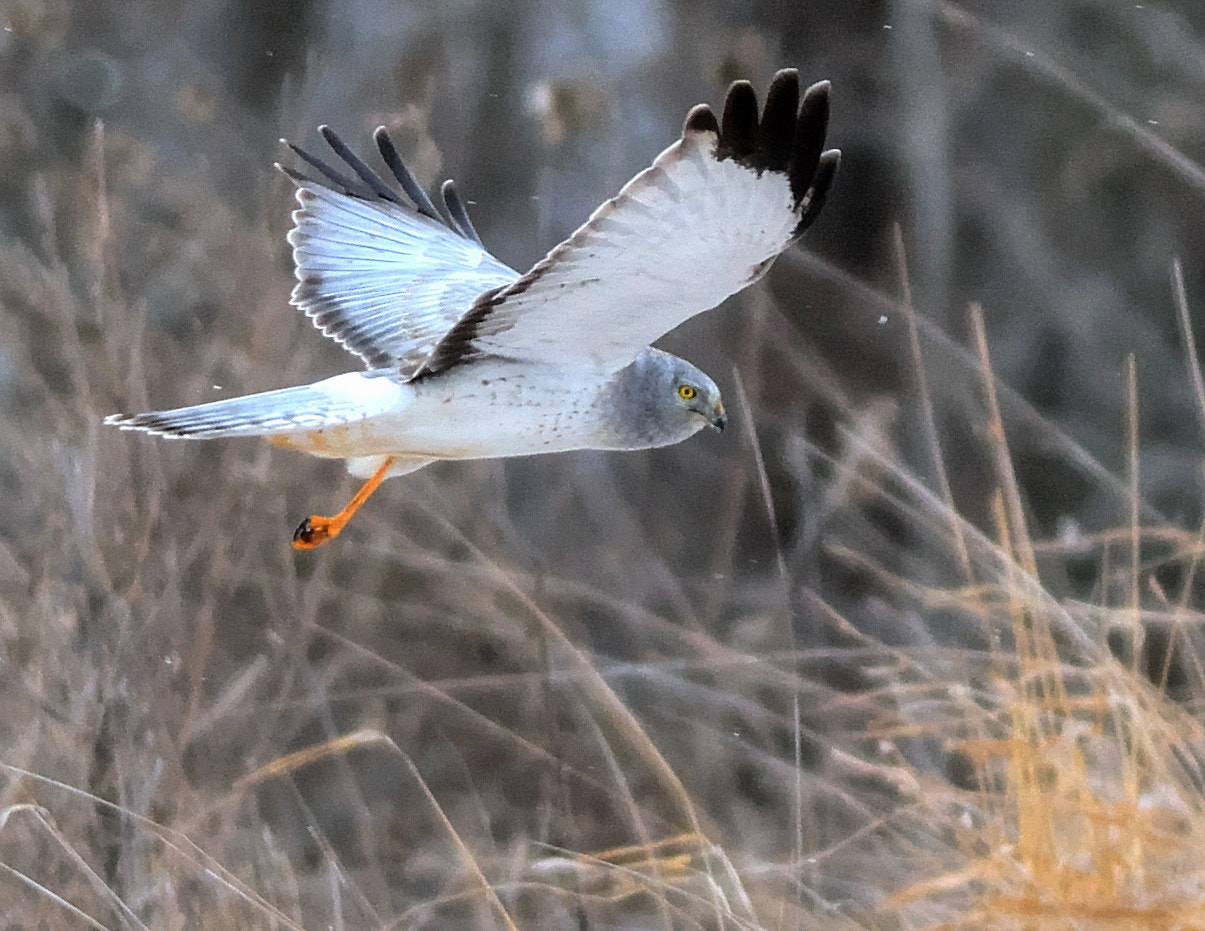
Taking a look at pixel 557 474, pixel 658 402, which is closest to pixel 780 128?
pixel 658 402

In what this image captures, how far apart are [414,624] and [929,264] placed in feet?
3.31

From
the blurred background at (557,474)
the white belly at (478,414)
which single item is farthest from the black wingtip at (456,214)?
the white belly at (478,414)

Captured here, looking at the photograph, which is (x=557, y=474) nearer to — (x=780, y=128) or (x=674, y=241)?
(x=674, y=241)

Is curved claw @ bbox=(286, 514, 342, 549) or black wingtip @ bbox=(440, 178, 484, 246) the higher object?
black wingtip @ bbox=(440, 178, 484, 246)

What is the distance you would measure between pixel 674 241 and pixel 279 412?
14.2 inches

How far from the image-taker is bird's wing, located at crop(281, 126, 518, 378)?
1.20m

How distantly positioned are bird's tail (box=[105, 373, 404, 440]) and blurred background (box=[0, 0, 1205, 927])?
0.29m

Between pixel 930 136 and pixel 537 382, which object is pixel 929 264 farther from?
pixel 537 382

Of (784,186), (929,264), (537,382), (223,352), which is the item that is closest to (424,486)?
(223,352)

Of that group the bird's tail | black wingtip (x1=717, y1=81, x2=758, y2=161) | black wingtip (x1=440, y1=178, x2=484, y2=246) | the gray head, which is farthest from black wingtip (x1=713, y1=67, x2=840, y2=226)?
black wingtip (x1=440, y1=178, x2=484, y2=246)

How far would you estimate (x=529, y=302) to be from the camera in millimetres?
939

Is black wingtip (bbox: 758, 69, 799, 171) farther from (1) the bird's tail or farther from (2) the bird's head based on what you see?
(1) the bird's tail

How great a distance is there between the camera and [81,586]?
1.31 metres

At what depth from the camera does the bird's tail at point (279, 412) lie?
3.01 ft
